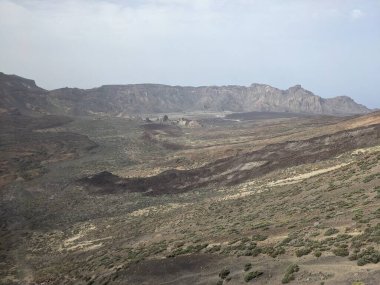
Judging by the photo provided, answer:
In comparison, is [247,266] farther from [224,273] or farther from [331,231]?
[331,231]

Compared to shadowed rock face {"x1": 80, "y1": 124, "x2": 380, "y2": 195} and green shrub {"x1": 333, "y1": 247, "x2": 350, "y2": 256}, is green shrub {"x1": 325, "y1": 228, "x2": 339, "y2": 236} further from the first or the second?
shadowed rock face {"x1": 80, "y1": 124, "x2": 380, "y2": 195}

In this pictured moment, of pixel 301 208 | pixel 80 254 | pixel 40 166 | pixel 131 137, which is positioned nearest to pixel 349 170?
pixel 301 208

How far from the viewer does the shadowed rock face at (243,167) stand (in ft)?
185

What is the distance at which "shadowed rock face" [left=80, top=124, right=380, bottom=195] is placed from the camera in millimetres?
56469

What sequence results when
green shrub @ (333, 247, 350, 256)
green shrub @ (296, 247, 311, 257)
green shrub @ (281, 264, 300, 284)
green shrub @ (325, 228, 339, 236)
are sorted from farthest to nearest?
green shrub @ (325, 228, 339, 236)
green shrub @ (296, 247, 311, 257)
green shrub @ (333, 247, 350, 256)
green shrub @ (281, 264, 300, 284)

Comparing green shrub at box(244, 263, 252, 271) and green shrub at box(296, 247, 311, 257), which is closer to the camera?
green shrub at box(296, 247, 311, 257)

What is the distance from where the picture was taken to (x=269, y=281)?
62.2 feet

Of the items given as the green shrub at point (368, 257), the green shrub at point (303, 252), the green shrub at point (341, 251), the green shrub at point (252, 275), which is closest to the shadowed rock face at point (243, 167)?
the green shrub at point (303, 252)

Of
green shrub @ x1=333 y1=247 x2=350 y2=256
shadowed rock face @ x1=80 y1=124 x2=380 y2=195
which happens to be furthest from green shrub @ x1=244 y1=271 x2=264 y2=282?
shadowed rock face @ x1=80 y1=124 x2=380 y2=195

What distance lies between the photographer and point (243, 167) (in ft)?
202

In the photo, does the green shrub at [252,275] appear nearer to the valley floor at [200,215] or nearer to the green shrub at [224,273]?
the valley floor at [200,215]

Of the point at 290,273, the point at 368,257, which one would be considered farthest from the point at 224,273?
the point at 368,257

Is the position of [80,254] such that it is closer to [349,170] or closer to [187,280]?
[187,280]

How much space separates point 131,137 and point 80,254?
77.3 meters
